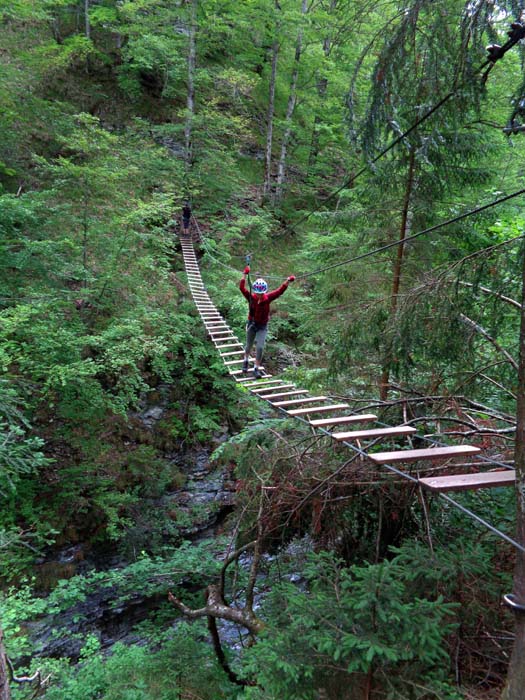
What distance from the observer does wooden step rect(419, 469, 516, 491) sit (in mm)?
2471

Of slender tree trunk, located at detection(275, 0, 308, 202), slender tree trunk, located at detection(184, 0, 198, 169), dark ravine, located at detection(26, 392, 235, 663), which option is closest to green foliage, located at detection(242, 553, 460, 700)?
dark ravine, located at detection(26, 392, 235, 663)

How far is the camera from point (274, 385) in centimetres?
625

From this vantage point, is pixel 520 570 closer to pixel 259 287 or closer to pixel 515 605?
pixel 515 605

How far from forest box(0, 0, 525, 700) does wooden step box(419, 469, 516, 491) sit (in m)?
0.04

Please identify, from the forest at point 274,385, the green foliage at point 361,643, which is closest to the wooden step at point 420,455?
the forest at point 274,385

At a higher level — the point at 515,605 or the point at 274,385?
the point at 515,605

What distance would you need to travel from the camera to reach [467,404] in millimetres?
4402

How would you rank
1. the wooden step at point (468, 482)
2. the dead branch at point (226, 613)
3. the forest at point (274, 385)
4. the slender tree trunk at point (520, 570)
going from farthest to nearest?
the dead branch at point (226, 613) → the forest at point (274, 385) → the wooden step at point (468, 482) → the slender tree trunk at point (520, 570)

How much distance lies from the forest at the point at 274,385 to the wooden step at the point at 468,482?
0.15 feet

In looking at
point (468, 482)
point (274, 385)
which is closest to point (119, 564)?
point (274, 385)

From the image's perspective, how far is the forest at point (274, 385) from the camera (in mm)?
2713

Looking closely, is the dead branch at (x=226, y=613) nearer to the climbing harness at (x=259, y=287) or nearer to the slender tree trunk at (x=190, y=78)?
the climbing harness at (x=259, y=287)

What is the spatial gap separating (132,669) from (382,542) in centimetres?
283

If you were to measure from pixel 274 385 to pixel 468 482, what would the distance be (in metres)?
3.88
